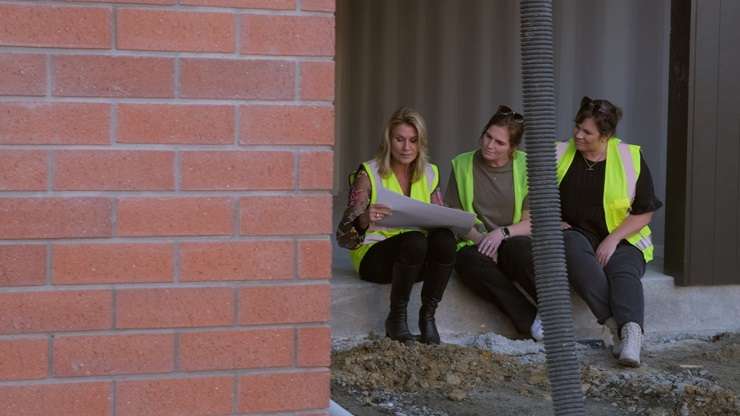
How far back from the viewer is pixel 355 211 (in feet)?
18.3

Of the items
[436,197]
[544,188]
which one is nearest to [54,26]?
[544,188]

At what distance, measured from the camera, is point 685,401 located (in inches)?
185

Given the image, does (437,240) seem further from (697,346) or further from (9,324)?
(9,324)

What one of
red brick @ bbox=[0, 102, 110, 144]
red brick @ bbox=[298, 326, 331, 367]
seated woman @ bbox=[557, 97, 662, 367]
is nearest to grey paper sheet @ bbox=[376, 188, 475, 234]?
seated woman @ bbox=[557, 97, 662, 367]

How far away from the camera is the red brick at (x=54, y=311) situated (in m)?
2.45

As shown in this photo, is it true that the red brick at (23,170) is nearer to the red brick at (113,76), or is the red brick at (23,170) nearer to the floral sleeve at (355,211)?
the red brick at (113,76)

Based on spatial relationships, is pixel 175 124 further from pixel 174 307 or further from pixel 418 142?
pixel 418 142

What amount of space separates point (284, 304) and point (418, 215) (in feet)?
9.22

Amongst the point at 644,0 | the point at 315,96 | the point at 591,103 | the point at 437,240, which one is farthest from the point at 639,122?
the point at 315,96

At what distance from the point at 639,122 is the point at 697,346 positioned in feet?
8.03

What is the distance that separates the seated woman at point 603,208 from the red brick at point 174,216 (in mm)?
3345

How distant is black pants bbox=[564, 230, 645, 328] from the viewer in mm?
5539

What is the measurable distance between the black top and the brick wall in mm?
3474

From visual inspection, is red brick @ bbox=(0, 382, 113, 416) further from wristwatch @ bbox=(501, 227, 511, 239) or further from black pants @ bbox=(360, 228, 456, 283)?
wristwatch @ bbox=(501, 227, 511, 239)
